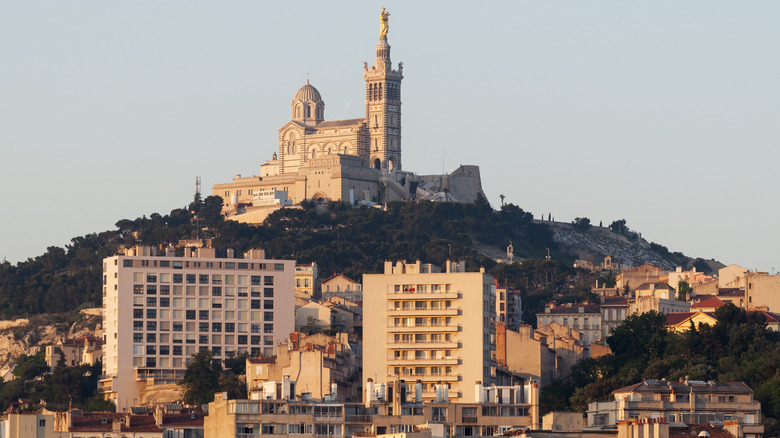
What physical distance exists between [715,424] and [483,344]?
126ft

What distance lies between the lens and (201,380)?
13238 cm

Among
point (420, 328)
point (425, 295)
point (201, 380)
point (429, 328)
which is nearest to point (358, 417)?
point (420, 328)

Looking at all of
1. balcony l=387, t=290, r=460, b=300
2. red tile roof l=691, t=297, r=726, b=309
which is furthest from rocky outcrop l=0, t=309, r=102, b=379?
balcony l=387, t=290, r=460, b=300

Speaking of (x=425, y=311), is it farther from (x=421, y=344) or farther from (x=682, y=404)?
(x=682, y=404)

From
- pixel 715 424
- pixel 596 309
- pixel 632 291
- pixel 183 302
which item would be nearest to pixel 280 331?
pixel 183 302

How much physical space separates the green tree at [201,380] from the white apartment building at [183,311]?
489 centimetres

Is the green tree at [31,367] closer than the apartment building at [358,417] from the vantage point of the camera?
No

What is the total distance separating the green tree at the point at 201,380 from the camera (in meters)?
129

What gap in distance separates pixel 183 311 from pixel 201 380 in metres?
15.1

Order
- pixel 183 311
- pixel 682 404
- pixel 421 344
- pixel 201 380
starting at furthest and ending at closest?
pixel 183 311
pixel 201 380
pixel 421 344
pixel 682 404

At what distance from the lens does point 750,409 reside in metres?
95.4

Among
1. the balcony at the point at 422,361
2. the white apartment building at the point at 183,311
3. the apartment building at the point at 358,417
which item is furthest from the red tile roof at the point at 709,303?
the apartment building at the point at 358,417

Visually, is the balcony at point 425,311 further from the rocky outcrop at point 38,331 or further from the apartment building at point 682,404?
the rocky outcrop at point 38,331

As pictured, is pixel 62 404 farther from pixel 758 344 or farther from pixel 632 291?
pixel 632 291
